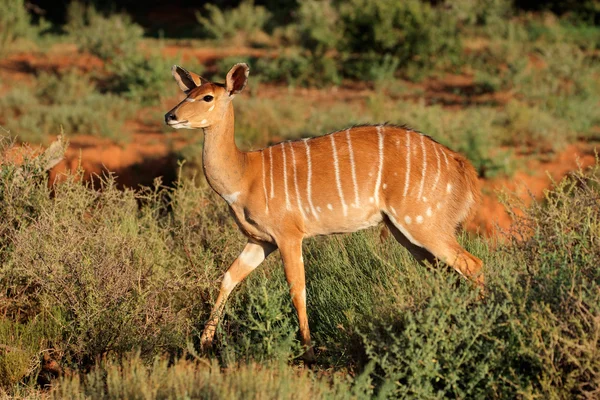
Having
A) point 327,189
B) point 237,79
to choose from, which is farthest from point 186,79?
point 327,189

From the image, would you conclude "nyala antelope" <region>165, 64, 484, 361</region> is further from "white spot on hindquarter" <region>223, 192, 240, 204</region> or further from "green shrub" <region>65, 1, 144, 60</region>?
"green shrub" <region>65, 1, 144, 60</region>

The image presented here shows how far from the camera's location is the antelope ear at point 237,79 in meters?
6.76

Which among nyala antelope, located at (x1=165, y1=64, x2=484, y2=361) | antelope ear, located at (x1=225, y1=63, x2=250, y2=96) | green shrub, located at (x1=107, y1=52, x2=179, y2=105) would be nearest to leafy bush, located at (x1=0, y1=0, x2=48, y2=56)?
green shrub, located at (x1=107, y1=52, x2=179, y2=105)

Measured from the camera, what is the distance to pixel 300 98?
18.4m

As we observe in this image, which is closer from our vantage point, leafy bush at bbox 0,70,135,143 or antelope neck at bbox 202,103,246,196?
antelope neck at bbox 202,103,246,196

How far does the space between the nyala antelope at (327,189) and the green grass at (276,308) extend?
0.81 ft

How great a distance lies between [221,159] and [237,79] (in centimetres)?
66

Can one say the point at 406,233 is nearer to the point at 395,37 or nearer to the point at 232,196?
the point at 232,196

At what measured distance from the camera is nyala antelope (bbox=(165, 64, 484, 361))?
21.9 feet

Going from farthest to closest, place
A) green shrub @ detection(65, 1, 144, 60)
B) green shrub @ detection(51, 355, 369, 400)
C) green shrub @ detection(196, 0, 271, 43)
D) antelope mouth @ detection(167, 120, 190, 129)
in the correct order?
green shrub @ detection(196, 0, 271, 43), green shrub @ detection(65, 1, 144, 60), antelope mouth @ detection(167, 120, 190, 129), green shrub @ detection(51, 355, 369, 400)

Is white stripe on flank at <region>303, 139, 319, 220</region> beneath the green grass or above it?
above

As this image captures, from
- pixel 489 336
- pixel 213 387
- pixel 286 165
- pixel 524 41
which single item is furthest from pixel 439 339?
pixel 524 41

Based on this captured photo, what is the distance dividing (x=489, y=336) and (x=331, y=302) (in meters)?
1.95

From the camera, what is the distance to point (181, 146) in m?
15.2
